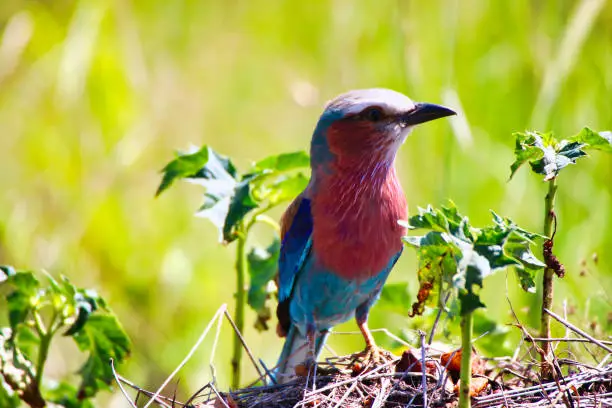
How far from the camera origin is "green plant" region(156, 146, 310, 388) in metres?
3.00

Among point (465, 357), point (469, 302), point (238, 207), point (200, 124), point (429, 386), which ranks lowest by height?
point (429, 386)

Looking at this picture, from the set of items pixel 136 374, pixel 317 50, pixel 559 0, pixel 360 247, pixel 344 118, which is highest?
pixel 317 50

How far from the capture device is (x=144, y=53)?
658cm

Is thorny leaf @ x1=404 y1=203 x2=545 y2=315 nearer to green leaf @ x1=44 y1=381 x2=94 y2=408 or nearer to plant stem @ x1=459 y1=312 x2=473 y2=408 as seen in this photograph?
plant stem @ x1=459 y1=312 x2=473 y2=408

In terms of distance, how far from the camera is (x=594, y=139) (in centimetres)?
246

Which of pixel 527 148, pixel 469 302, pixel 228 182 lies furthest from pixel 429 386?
pixel 228 182

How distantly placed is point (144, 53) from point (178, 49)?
25cm

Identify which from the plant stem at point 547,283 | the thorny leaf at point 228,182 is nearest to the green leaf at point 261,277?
the thorny leaf at point 228,182

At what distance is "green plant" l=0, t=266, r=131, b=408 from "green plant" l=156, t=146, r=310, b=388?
Result: 0.40 meters

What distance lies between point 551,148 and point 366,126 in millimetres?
958

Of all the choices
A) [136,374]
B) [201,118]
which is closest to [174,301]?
[136,374]

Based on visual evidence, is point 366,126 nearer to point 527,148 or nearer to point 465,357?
point 527,148

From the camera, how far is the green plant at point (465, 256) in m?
2.13

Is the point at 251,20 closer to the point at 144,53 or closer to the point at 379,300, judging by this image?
the point at 144,53
